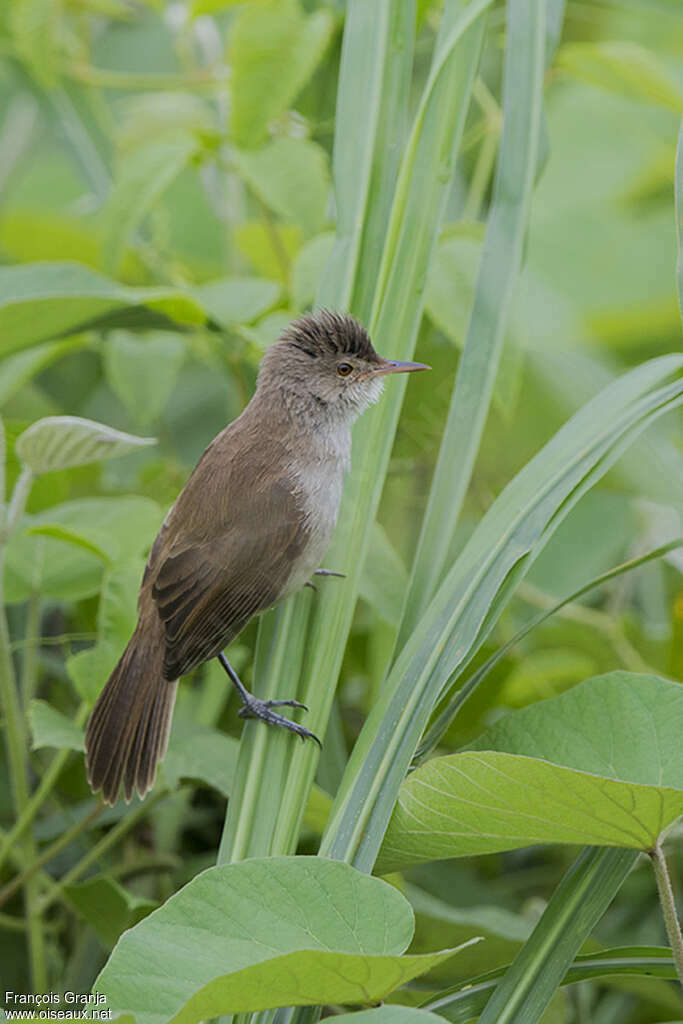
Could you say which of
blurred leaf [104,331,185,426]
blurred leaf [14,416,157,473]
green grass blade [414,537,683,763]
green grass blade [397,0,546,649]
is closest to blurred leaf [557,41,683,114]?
green grass blade [397,0,546,649]

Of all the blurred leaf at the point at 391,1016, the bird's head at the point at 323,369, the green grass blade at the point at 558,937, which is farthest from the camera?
the bird's head at the point at 323,369

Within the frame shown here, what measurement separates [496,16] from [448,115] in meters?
0.79

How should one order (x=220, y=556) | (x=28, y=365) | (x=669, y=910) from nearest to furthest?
(x=669, y=910)
(x=220, y=556)
(x=28, y=365)

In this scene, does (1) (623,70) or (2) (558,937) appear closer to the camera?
(2) (558,937)

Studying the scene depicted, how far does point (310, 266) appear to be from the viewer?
1.56 m

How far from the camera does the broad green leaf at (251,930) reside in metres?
0.84

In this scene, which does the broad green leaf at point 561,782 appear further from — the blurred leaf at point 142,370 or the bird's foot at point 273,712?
the blurred leaf at point 142,370

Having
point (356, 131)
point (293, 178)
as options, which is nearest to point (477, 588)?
point (356, 131)

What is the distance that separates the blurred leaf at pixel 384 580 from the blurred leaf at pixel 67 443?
13.3 inches

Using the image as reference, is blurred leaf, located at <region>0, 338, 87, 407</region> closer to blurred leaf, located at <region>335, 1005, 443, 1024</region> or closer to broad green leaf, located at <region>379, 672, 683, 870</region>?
broad green leaf, located at <region>379, 672, 683, 870</region>

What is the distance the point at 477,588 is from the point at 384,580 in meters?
0.31

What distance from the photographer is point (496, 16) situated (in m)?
2.01

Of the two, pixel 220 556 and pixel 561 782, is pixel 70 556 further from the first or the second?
pixel 561 782

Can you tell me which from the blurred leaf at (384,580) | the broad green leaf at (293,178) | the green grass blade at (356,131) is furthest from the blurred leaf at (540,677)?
the broad green leaf at (293,178)
